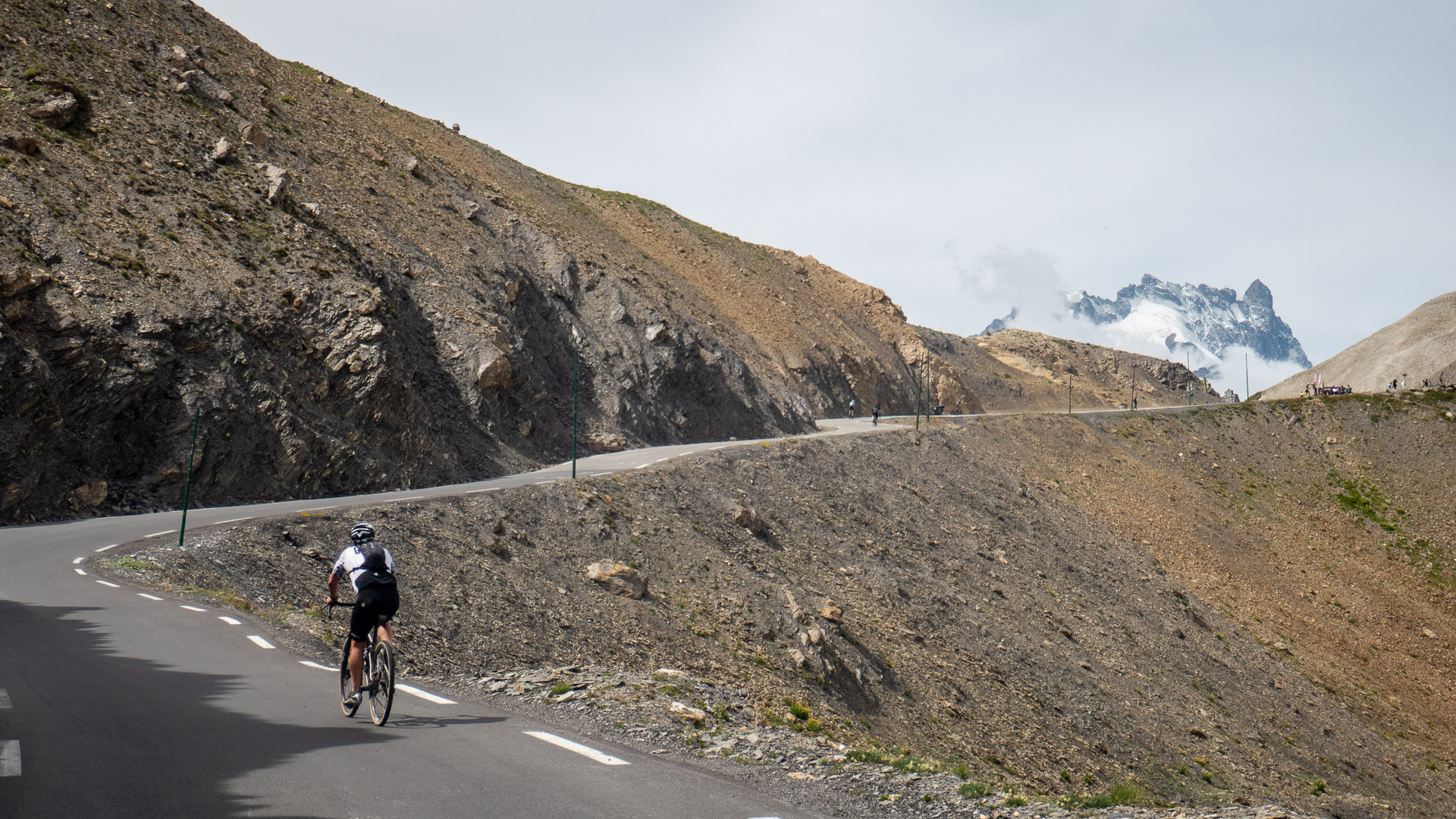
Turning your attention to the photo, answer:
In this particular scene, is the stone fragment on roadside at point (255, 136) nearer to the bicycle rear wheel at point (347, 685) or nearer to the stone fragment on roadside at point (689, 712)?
the bicycle rear wheel at point (347, 685)

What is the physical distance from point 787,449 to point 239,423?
71.3 ft

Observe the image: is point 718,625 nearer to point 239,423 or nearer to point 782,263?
point 239,423

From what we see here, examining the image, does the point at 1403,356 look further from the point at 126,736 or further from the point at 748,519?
the point at 126,736

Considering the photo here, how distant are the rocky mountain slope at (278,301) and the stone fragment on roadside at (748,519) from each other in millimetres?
10139

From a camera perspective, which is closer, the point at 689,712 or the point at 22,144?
the point at 689,712

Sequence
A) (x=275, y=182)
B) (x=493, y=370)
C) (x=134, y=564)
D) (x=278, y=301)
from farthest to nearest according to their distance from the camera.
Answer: (x=493, y=370)
(x=275, y=182)
(x=278, y=301)
(x=134, y=564)

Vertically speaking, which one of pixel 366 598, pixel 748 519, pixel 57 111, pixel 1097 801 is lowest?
pixel 1097 801

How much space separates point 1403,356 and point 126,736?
145 metres

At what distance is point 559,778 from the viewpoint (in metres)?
6.95

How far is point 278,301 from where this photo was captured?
89.9 feet

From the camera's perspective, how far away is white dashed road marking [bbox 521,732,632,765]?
7.63m

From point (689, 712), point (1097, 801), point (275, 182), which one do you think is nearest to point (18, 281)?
point (275, 182)

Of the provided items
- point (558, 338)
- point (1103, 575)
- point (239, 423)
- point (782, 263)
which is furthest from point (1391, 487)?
point (239, 423)

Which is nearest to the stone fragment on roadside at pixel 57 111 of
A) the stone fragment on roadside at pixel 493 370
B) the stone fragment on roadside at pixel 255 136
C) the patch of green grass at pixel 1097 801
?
the stone fragment on roadside at pixel 255 136
